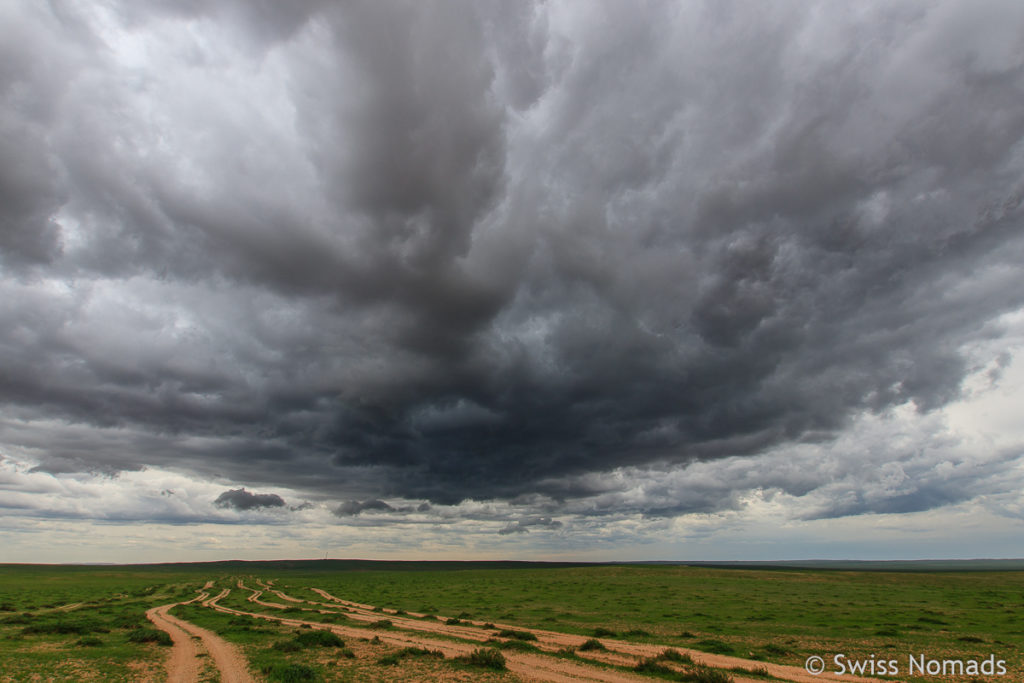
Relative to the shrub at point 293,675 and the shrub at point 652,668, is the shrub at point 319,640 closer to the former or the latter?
the shrub at point 293,675

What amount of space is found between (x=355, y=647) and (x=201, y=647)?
12.6 metres

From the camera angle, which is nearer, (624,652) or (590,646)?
(624,652)

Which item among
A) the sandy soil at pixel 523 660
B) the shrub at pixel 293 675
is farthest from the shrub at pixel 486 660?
the shrub at pixel 293 675

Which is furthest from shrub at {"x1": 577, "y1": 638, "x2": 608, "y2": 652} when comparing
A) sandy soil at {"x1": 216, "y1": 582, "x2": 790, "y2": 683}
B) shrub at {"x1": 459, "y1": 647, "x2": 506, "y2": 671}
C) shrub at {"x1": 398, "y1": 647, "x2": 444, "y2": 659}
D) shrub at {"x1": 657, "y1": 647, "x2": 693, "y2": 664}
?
shrub at {"x1": 398, "y1": 647, "x2": 444, "y2": 659}

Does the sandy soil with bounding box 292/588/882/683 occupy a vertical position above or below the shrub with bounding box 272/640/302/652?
below

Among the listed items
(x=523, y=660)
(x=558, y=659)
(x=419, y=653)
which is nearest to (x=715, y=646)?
(x=558, y=659)

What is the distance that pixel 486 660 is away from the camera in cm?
3391

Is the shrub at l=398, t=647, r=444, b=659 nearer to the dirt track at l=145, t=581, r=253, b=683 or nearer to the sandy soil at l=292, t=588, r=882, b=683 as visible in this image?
the sandy soil at l=292, t=588, r=882, b=683

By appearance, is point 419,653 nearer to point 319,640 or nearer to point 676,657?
point 319,640

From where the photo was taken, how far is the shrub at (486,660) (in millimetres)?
33256
